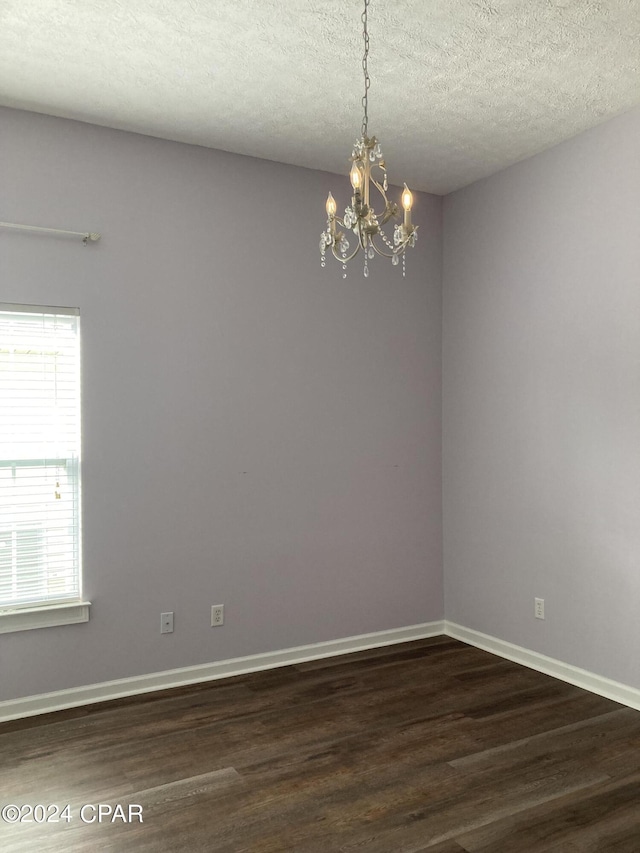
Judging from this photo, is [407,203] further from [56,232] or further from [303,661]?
[303,661]

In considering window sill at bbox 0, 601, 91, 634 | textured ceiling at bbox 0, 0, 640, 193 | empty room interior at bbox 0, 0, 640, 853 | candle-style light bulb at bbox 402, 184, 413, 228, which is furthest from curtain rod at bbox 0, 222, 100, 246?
candle-style light bulb at bbox 402, 184, 413, 228

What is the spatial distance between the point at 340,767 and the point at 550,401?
2.26 m

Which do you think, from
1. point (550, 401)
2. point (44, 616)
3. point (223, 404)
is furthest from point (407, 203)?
point (44, 616)

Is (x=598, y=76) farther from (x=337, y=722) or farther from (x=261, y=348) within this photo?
(x=337, y=722)

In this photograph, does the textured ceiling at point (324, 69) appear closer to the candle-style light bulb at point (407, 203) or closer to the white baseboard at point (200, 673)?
the candle-style light bulb at point (407, 203)

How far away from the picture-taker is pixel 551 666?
4.01 m

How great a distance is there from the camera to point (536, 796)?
2.68 metres

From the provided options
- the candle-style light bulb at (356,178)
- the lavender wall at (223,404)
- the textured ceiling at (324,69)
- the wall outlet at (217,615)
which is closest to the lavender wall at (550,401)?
the lavender wall at (223,404)

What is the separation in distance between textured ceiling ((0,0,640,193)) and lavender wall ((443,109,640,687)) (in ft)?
1.43

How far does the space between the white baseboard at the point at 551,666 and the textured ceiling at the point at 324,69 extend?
2877mm

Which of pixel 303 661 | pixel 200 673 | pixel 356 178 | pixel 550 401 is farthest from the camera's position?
pixel 303 661

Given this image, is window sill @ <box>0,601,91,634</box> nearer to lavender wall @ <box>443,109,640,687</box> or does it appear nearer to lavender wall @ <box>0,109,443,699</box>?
lavender wall @ <box>0,109,443,699</box>

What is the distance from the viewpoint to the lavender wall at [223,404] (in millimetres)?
3617

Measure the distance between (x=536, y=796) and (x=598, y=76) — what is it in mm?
3015
